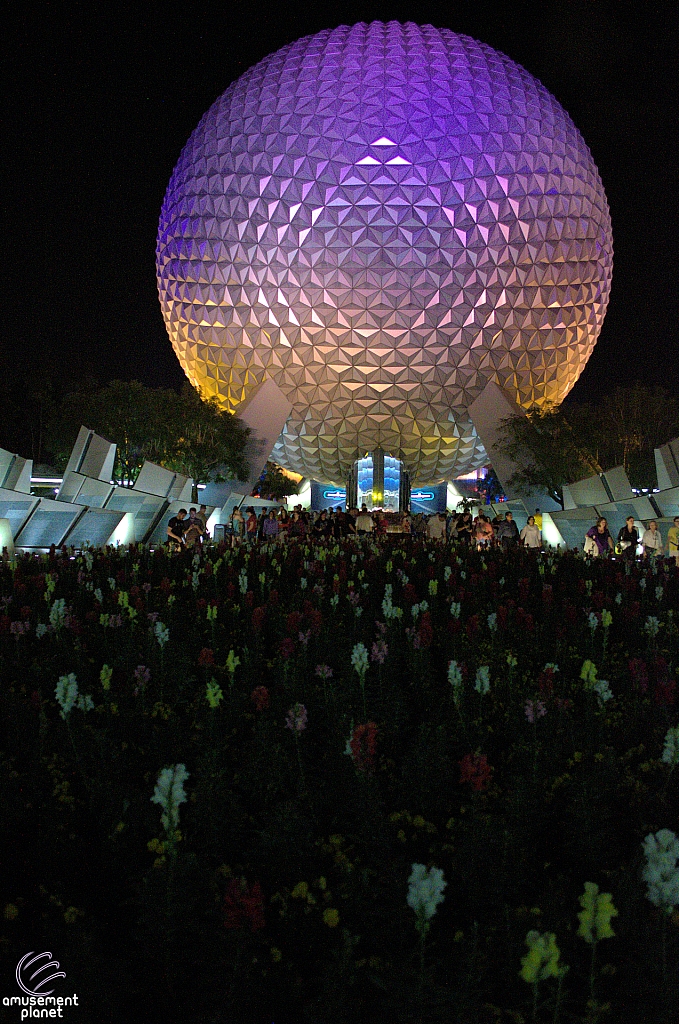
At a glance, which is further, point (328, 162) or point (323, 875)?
point (328, 162)

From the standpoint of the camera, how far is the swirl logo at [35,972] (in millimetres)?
2814

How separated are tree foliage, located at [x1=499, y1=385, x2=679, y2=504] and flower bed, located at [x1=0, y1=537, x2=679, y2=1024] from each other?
103 feet

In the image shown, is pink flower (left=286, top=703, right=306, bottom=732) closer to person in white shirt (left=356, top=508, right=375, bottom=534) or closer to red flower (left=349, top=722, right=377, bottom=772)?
red flower (left=349, top=722, right=377, bottom=772)

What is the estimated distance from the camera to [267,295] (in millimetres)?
38094

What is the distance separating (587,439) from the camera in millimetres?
37875

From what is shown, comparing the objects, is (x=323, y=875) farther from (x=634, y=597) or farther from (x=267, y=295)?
(x=267, y=295)

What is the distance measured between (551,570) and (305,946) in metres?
10.5

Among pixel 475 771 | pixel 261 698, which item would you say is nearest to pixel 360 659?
pixel 261 698

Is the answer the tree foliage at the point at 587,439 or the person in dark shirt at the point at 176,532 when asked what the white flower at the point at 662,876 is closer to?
the person in dark shirt at the point at 176,532

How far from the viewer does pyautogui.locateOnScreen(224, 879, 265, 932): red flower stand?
2.74m

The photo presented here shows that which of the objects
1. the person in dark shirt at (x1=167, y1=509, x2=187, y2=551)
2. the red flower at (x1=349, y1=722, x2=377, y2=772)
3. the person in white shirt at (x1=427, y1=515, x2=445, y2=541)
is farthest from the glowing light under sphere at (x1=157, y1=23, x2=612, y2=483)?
the red flower at (x1=349, y1=722, x2=377, y2=772)

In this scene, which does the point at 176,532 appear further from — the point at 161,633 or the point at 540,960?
the point at 540,960

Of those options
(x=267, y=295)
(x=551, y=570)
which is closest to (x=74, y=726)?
(x=551, y=570)

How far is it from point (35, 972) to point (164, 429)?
36814 millimetres
